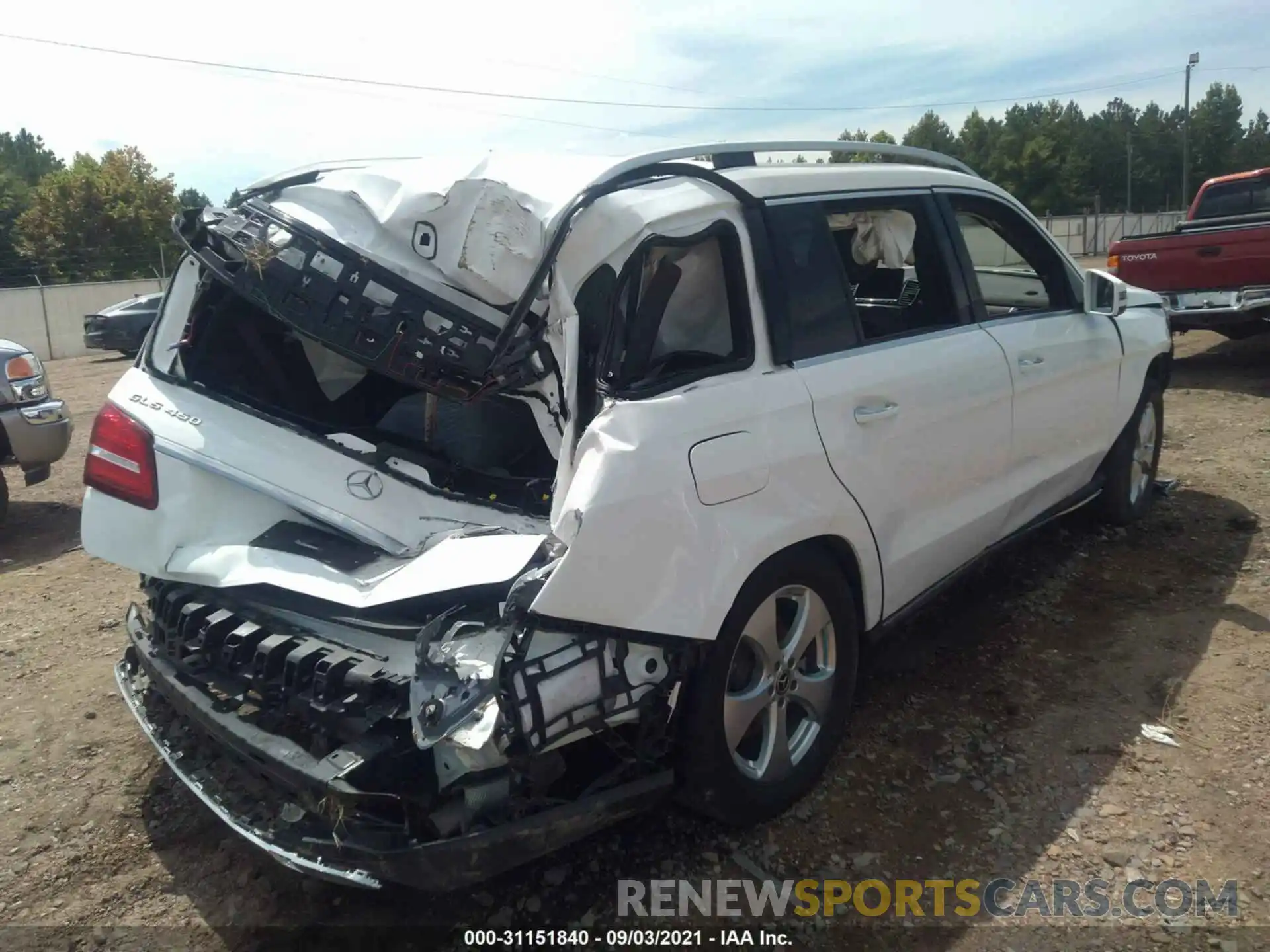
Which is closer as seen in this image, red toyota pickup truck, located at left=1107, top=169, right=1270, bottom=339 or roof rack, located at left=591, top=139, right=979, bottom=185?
roof rack, located at left=591, top=139, right=979, bottom=185

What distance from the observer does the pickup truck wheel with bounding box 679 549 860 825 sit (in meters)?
2.58

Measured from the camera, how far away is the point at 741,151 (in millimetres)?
3084

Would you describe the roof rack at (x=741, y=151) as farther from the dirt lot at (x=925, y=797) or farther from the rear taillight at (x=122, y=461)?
the dirt lot at (x=925, y=797)

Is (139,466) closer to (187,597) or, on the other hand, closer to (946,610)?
(187,597)

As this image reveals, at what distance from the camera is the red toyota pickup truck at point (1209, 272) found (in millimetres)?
8531

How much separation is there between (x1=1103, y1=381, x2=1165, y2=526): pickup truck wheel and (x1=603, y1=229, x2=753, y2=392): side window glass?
119 inches

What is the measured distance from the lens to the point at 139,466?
2900 mm

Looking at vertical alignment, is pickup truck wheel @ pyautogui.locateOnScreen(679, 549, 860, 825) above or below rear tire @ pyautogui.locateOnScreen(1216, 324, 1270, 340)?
below

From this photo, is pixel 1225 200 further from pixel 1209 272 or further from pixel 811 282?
pixel 811 282

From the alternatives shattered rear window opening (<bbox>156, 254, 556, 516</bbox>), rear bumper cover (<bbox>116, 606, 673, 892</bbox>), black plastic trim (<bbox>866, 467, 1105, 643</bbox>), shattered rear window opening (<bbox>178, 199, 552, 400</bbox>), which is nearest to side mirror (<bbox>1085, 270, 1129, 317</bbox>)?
black plastic trim (<bbox>866, 467, 1105, 643</bbox>)

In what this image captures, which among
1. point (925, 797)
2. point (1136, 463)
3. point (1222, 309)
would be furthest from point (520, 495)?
point (1222, 309)

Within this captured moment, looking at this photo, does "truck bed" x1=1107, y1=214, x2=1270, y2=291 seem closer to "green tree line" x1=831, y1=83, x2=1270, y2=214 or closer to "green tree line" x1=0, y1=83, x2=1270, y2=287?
"green tree line" x1=0, y1=83, x2=1270, y2=287

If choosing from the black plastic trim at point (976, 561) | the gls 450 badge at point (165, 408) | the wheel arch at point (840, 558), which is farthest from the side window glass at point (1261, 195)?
the gls 450 badge at point (165, 408)

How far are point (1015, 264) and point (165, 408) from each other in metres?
3.71
